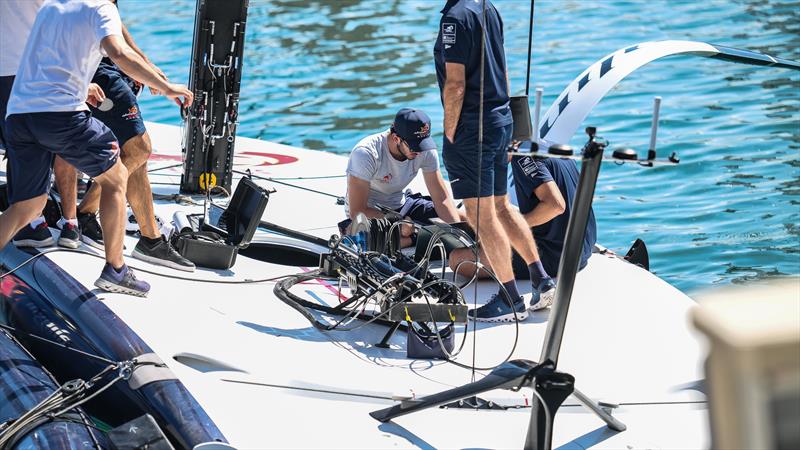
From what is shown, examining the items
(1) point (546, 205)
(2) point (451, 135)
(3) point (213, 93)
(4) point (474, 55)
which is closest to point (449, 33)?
(4) point (474, 55)

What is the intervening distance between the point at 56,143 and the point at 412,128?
65.2 inches

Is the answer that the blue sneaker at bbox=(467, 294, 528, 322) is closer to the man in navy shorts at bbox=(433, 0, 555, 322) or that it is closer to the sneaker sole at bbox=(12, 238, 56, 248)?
the man in navy shorts at bbox=(433, 0, 555, 322)

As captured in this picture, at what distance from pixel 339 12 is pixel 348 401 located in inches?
517

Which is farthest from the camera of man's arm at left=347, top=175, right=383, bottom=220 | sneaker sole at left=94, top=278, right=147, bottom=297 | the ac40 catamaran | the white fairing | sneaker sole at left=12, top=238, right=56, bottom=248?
the white fairing

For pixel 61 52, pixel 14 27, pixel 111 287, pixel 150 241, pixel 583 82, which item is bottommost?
pixel 111 287

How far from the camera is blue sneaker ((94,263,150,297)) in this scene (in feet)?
13.4

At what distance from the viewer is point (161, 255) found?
15.3ft

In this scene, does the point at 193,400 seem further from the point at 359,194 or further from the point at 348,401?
the point at 359,194

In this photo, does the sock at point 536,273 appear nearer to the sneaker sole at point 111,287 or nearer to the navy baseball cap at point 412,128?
the navy baseball cap at point 412,128

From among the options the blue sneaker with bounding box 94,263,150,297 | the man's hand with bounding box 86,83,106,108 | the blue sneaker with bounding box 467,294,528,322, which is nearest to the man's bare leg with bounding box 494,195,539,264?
the blue sneaker with bounding box 467,294,528,322

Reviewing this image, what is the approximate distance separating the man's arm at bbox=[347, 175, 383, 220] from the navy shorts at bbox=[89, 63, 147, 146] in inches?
40.2

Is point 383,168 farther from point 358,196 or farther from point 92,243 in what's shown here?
point 92,243

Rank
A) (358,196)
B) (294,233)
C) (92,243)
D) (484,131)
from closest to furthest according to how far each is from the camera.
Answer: (484,131)
(92,243)
(358,196)
(294,233)

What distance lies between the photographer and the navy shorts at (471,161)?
429 cm
